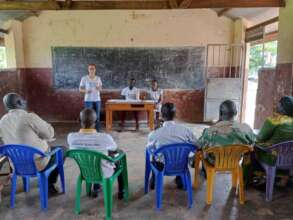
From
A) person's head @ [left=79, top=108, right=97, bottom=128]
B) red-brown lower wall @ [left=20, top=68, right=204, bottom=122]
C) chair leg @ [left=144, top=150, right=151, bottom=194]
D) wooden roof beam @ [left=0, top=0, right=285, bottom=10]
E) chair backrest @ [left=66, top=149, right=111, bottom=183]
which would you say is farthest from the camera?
red-brown lower wall @ [left=20, top=68, right=204, bottom=122]

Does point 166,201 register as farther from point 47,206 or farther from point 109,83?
point 109,83

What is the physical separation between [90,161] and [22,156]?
25.0 inches

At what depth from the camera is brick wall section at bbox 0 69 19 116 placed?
5259 mm

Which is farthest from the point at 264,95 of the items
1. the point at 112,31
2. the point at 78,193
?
the point at 78,193

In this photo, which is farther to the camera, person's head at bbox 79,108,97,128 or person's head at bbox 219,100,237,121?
person's head at bbox 219,100,237,121

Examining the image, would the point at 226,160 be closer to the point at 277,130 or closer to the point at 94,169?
the point at 277,130

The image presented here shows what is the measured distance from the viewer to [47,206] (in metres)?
2.45

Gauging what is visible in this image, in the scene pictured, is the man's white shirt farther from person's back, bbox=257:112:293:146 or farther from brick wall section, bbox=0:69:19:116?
brick wall section, bbox=0:69:19:116

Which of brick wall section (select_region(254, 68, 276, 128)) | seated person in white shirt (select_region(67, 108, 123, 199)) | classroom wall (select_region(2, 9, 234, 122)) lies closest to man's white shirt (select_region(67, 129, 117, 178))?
seated person in white shirt (select_region(67, 108, 123, 199))

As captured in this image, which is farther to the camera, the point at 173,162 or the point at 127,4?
the point at 127,4

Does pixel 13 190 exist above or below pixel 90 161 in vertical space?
below

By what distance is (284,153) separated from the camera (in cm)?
251

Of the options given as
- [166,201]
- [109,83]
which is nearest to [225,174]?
[166,201]

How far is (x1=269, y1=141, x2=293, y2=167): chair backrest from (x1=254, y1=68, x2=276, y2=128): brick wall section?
7.06 ft
